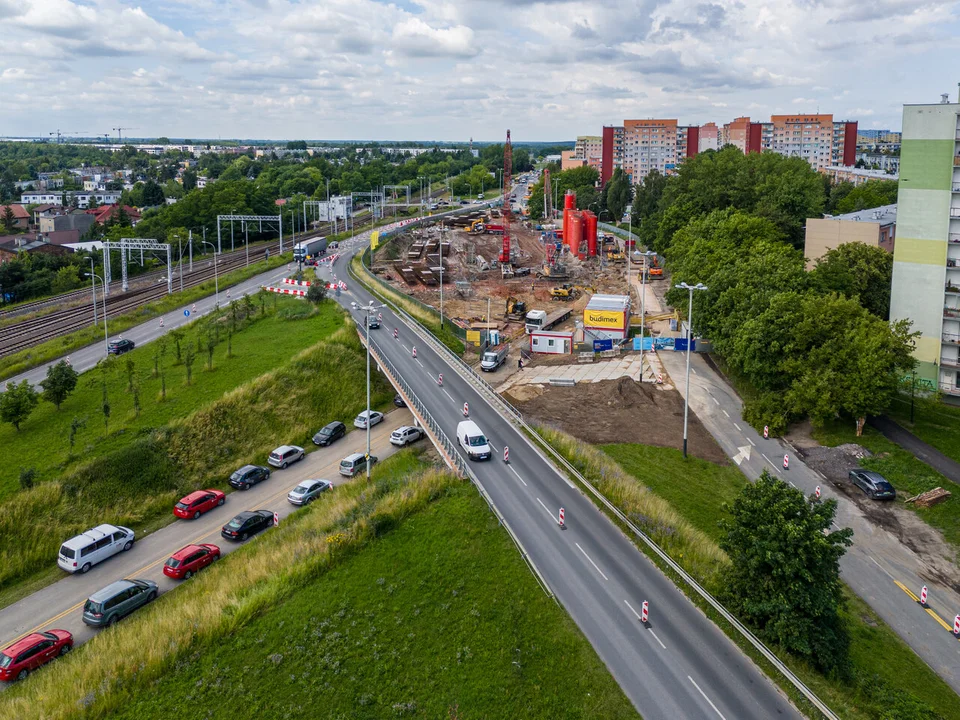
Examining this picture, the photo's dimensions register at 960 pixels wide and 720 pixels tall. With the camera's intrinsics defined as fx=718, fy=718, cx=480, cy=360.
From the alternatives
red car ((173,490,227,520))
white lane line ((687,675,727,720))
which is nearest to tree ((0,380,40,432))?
red car ((173,490,227,520))

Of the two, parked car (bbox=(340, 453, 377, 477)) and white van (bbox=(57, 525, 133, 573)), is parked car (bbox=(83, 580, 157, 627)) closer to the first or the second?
white van (bbox=(57, 525, 133, 573))

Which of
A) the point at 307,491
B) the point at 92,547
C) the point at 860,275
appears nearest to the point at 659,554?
the point at 307,491

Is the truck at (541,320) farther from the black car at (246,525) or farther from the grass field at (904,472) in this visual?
the black car at (246,525)

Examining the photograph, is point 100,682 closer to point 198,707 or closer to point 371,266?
point 198,707

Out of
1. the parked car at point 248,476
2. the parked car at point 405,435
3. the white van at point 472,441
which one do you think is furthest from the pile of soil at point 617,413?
the parked car at point 248,476

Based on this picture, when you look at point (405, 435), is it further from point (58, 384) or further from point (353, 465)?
point (58, 384)

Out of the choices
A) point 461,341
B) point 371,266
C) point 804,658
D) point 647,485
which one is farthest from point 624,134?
point 804,658
